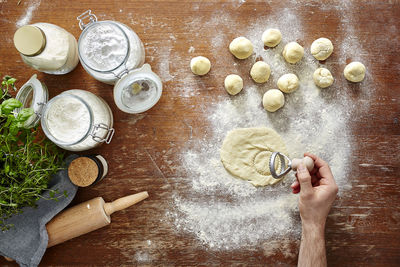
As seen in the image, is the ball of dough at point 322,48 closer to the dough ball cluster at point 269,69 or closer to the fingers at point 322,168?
the dough ball cluster at point 269,69

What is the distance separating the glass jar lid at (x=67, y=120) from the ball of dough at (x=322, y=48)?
3.13ft

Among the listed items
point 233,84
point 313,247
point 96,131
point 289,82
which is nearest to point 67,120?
point 96,131

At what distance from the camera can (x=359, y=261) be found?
133 centimetres

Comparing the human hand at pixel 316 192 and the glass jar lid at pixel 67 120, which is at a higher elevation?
the glass jar lid at pixel 67 120

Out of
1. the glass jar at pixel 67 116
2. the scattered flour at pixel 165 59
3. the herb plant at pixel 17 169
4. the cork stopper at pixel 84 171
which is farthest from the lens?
the scattered flour at pixel 165 59

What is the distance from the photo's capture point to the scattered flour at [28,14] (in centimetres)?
131

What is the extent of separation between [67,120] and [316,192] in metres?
1.00

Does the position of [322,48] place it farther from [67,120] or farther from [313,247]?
[67,120]

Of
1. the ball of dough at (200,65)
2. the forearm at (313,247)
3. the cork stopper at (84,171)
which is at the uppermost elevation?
the ball of dough at (200,65)

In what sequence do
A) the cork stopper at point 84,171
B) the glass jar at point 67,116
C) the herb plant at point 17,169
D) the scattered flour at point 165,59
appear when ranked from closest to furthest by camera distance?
the herb plant at point 17,169, the glass jar at point 67,116, the cork stopper at point 84,171, the scattered flour at point 165,59

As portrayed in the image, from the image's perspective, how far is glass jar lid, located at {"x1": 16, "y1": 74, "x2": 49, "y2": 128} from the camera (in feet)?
3.75

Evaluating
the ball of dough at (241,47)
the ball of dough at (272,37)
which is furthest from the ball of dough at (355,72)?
the ball of dough at (241,47)

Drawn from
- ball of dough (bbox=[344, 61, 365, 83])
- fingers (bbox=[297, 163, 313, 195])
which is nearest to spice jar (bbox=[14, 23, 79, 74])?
fingers (bbox=[297, 163, 313, 195])

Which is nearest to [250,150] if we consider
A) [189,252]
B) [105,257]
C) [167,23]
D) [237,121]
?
[237,121]
